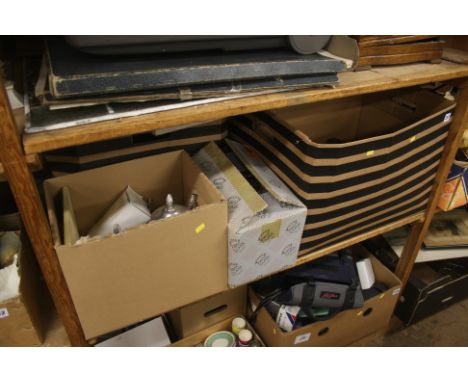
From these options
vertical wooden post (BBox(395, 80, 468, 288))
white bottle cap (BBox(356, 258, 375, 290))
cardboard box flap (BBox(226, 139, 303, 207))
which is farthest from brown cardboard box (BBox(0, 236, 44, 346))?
vertical wooden post (BBox(395, 80, 468, 288))

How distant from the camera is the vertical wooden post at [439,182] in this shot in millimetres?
1052

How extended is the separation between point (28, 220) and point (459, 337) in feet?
5.65

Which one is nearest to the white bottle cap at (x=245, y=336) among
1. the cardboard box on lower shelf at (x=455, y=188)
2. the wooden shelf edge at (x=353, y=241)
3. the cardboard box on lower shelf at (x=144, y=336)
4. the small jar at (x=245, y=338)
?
the small jar at (x=245, y=338)

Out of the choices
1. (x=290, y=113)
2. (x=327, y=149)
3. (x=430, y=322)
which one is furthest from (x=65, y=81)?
(x=430, y=322)

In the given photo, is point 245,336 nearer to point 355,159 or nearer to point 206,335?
point 206,335

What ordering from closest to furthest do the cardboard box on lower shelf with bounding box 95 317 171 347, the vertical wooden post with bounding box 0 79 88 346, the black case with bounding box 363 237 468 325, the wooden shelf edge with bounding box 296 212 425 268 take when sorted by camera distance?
the vertical wooden post with bounding box 0 79 88 346, the wooden shelf edge with bounding box 296 212 425 268, the cardboard box on lower shelf with bounding box 95 317 171 347, the black case with bounding box 363 237 468 325

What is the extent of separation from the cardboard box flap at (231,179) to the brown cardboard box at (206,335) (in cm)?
67

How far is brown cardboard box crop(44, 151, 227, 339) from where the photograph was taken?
723mm

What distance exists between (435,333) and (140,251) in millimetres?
1451

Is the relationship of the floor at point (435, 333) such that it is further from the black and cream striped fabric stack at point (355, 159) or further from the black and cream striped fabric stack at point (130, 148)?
the black and cream striped fabric stack at point (130, 148)

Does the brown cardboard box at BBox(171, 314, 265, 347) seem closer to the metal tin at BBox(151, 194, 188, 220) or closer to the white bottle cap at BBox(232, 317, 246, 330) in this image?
the white bottle cap at BBox(232, 317, 246, 330)

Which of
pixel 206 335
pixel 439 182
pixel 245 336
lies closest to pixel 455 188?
pixel 439 182

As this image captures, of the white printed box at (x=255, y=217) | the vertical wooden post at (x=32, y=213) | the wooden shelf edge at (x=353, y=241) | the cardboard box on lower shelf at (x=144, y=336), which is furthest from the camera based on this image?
the cardboard box on lower shelf at (x=144, y=336)

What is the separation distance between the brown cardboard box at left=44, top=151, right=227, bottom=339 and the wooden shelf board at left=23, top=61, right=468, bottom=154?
7.5 inches
